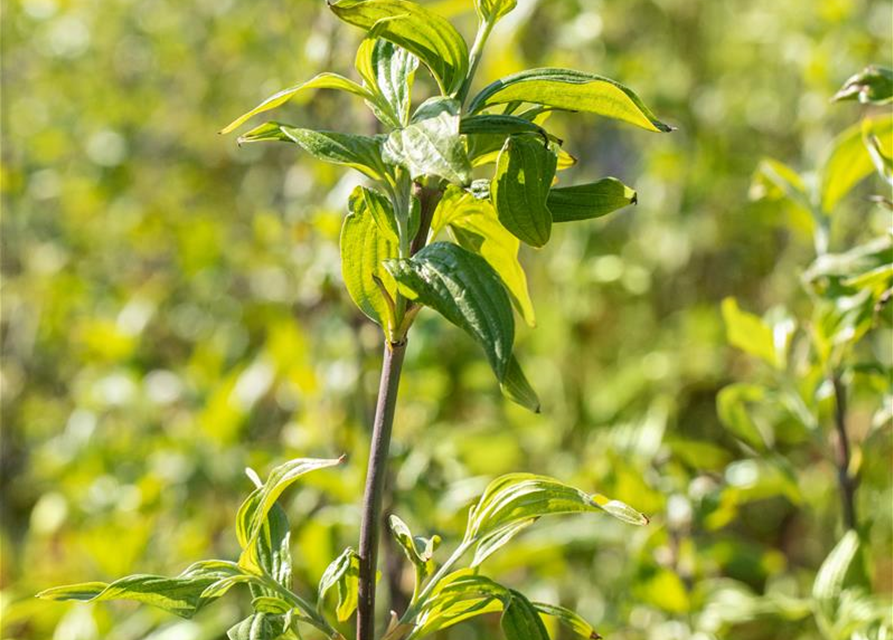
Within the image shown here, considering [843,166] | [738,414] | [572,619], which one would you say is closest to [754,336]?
[738,414]

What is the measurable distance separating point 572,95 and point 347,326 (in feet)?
3.13

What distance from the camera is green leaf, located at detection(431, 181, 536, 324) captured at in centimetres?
55

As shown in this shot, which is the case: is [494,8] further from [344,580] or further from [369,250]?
[344,580]

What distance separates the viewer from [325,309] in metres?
1.53

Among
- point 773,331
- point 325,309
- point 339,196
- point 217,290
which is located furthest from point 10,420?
point 773,331

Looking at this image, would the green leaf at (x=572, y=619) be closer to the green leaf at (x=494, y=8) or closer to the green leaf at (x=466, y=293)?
the green leaf at (x=466, y=293)

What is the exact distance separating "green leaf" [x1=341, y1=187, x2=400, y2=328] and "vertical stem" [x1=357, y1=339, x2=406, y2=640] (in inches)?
0.9

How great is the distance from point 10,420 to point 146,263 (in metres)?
0.61

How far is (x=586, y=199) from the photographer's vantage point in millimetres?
529

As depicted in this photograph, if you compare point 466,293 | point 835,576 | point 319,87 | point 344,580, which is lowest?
point 835,576

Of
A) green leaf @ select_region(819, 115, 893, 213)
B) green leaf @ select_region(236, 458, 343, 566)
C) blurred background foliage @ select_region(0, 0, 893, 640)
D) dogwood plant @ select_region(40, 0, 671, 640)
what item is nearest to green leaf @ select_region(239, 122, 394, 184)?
dogwood plant @ select_region(40, 0, 671, 640)

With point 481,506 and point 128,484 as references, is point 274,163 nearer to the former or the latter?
point 128,484

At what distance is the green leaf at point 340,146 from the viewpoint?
0.51 meters

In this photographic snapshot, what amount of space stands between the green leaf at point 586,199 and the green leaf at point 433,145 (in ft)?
0.24
